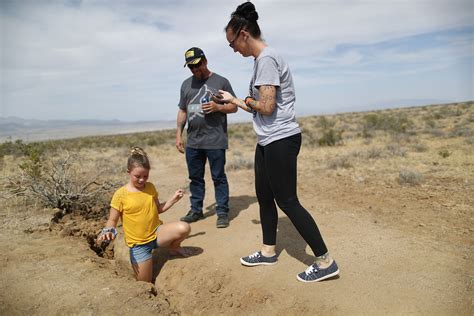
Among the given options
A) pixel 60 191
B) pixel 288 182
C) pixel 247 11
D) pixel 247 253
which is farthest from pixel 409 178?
pixel 60 191

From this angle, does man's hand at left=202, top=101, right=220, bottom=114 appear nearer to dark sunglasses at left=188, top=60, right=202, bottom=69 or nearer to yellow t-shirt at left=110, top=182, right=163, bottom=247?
dark sunglasses at left=188, top=60, right=202, bottom=69

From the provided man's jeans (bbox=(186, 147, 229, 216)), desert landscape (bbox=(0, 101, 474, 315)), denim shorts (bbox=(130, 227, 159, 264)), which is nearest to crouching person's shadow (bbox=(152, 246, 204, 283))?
desert landscape (bbox=(0, 101, 474, 315))

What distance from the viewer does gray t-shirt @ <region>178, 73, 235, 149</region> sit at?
3867 millimetres

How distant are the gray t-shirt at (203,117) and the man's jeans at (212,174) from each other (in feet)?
0.32

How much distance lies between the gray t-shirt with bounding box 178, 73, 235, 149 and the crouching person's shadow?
1177 mm

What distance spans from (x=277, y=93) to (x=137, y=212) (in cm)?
162

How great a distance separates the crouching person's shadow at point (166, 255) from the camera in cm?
330

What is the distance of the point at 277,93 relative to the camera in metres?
2.48

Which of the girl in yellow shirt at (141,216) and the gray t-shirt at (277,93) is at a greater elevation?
the gray t-shirt at (277,93)

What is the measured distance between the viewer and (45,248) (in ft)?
11.5

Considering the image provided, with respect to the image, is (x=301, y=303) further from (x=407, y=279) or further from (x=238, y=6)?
(x=238, y=6)

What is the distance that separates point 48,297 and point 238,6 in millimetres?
2645

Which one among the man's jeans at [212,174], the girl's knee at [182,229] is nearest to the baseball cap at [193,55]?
the man's jeans at [212,174]

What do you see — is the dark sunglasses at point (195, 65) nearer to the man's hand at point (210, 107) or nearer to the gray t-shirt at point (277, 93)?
the man's hand at point (210, 107)
